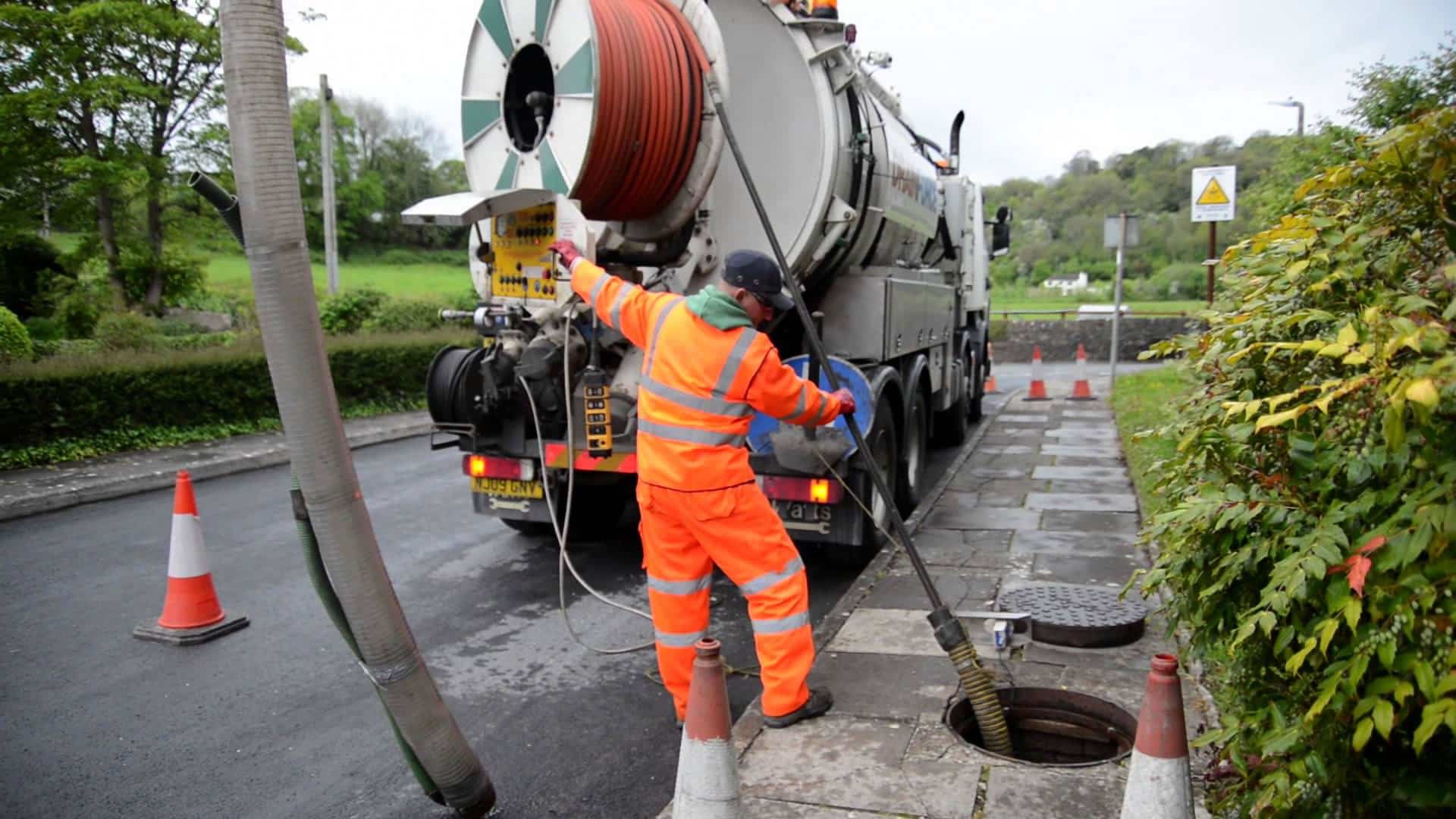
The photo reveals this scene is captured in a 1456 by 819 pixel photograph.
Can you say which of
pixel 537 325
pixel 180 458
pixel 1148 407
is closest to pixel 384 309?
pixel 180 458

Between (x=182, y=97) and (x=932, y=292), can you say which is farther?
(x=182, y=97)

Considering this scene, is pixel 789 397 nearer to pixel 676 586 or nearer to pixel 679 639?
pixel 676 586

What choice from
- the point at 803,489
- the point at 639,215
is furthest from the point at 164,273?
the point at 803,489

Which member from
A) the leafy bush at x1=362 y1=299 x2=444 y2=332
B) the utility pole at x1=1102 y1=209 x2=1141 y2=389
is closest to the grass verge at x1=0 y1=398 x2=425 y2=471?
the leafy bush at x1=362 y1=299 x2=444 y2=332

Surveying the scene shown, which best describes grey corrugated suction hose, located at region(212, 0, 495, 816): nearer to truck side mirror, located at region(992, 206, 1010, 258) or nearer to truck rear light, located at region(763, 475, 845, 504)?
truck rear light, located at region(763, 475, 845, 504)

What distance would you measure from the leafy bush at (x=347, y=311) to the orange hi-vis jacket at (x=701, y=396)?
14542mm

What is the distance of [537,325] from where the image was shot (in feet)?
18.3

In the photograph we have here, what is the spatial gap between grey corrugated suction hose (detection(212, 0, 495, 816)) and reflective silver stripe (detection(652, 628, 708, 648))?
0.90 metres

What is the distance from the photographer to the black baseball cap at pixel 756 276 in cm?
397

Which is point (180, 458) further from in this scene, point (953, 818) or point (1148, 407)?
point (1148, 407)

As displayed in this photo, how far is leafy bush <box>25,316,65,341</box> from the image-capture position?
1433 centimetres

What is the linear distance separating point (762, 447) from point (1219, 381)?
9.43 feet

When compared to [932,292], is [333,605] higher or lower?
lower

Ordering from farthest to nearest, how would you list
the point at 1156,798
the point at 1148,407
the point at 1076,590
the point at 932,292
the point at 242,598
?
the point at 1148,407, the point at 932,292, the point at 242,598, the point at 1076,590, the point at 1156,798
